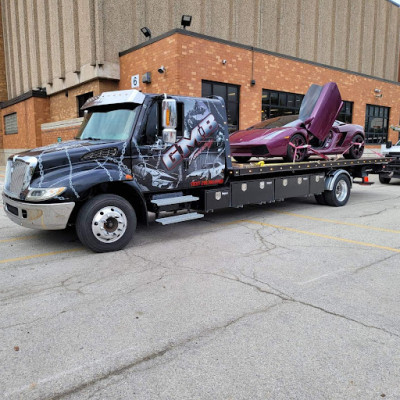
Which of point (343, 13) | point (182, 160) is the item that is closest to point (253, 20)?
point (343, 13)

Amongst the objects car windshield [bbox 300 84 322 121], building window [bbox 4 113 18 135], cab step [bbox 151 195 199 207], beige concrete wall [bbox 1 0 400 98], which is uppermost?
beige concrete wall [bbox 1 0 400 98]

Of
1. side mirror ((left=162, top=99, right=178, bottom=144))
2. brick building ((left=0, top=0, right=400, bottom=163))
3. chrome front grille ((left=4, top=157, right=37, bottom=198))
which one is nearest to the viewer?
chrome front grille ((left=4, top=157, right=37, bottom=198))

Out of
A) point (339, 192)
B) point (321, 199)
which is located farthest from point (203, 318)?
point (339, 192)

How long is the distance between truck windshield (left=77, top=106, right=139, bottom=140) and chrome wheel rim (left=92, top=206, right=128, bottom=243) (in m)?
1.19

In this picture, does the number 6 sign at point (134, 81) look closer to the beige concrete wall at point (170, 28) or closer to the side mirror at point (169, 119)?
the beige concrete wall at point (170, 28)

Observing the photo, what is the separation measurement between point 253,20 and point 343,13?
27.0 ft

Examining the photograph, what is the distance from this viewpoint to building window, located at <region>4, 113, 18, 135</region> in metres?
25.9

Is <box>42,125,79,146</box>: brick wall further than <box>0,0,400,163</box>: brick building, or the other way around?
<box>42,125,79,146</box>: brick wall

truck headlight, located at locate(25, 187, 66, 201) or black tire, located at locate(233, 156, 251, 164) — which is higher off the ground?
black tire, located at locate(233, 156, 251, 164)

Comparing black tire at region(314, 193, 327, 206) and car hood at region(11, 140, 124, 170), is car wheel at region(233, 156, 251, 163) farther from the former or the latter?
car hood at region(11, 140, 124, 170)

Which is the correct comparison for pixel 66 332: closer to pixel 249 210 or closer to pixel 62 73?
pixel 249 210

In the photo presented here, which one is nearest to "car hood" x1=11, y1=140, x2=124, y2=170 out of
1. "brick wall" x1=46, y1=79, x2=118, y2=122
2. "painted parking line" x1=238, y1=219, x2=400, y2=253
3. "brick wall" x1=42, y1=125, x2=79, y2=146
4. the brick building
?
"painted parking line" x1=238, y1=219, x2=400, y2=253

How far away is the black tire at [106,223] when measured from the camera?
5.38 m

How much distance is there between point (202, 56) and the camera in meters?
14.2
